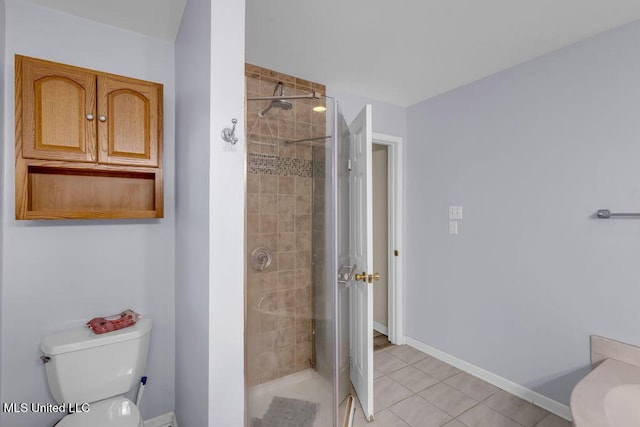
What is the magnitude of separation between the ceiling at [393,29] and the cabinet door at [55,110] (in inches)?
17.1

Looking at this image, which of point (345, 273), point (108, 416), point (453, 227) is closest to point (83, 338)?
point (108, 416)

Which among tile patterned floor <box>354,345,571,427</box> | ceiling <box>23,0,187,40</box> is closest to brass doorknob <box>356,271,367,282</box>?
tile patterned floor <box>354,345,571,427</box>

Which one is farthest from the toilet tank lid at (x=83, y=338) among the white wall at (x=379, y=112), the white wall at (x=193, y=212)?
the white wall at (x=379, y=112)

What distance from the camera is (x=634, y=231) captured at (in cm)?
169

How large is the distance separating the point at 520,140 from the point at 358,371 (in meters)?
2.08

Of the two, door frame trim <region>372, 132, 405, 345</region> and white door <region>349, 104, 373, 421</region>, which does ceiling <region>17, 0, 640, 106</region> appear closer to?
white door <region>349, 104, 373, 421</region>

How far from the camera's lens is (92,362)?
148 centimetres

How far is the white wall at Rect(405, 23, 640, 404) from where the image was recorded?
1752mm

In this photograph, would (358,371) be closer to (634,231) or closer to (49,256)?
(634,231)

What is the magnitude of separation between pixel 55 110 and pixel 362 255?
1.85m

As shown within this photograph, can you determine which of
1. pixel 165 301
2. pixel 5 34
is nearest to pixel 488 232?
pixel 165 301

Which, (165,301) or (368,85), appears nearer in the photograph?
(165,301)

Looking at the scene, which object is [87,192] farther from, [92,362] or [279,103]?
[279,103]

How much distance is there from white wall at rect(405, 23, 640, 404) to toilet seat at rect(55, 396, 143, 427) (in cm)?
244
